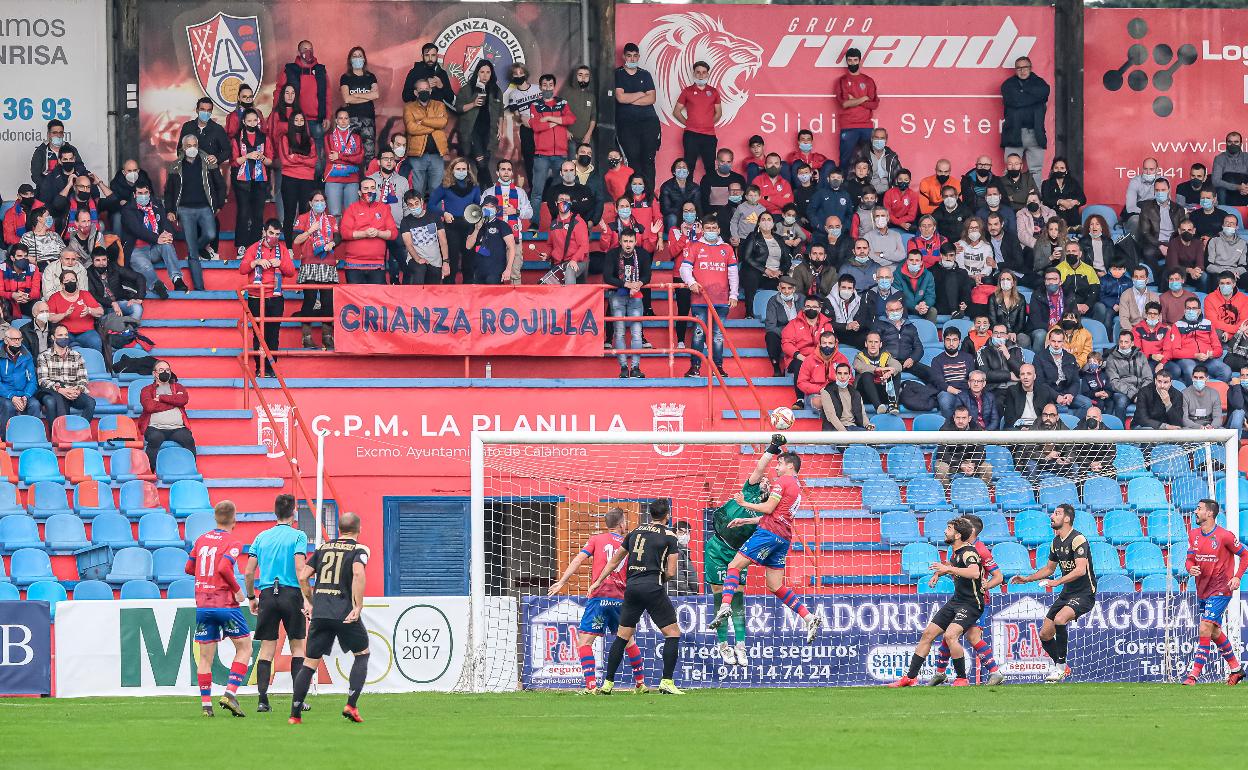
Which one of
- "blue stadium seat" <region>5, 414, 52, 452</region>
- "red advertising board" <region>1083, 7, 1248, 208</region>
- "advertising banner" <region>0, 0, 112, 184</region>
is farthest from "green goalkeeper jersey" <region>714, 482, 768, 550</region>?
"red advertising board" <region>1083, 7, 1248, 208</region>

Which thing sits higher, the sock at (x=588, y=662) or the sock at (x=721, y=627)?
the sock at (x=721, y=627)

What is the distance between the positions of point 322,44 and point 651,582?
14493mm

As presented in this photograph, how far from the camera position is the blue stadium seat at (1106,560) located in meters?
21.5

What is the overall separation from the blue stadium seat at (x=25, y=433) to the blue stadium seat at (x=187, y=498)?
5.65 ft

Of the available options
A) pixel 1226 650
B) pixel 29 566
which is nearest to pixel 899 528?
pixel 1226 650

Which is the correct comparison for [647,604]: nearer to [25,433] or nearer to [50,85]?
[25,433]

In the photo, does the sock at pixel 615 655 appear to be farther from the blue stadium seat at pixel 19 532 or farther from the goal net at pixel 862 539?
the blue stadium seat at pixel 19 532

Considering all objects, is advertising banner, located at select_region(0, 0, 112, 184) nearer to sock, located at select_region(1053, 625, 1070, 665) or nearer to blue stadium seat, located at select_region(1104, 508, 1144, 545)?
blue stadium seat, located at select_region(1104, 508, 1144, 545)

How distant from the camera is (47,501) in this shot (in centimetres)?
2261

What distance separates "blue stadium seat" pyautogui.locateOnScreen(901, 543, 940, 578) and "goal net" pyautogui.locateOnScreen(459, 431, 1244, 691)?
18 millimetres

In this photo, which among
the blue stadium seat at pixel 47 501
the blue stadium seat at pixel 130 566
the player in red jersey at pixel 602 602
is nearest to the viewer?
the player in red jersey at pixel 602 602

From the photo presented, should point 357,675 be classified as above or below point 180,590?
below

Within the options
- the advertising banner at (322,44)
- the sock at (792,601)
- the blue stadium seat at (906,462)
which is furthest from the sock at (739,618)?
the advertising banner at (322,44)

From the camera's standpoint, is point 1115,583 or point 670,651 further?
point 1115,583
